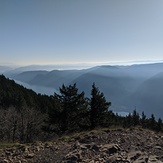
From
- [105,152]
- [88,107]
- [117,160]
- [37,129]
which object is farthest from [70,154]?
[37,129]

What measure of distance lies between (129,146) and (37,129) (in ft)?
104

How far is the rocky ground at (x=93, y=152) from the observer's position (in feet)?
23.7

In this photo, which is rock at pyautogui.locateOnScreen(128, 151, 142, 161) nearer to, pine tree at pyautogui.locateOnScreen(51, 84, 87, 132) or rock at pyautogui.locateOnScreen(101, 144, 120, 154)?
rock at pyautogui.locateOnScreen(101, 144, 120, 154)

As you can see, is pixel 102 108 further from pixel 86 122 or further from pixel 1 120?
pixel 1 120

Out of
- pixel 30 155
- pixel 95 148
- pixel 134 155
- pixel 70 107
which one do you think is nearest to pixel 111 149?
pixel 95 148

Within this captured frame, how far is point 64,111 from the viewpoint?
1029 inches

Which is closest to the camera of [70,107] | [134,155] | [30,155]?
[134,155]

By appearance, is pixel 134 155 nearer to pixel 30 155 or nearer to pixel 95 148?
pixel 95 148

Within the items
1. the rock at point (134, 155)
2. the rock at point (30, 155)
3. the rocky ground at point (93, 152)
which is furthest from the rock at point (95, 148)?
the rock at point (30, 155)

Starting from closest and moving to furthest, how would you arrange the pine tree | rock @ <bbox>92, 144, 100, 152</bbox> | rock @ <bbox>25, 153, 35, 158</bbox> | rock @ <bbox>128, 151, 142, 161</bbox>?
rock @ <bbox>128, 151, 142, 161</bbox>
rock @ <bbox>25, 153, 35, 158</bbox>
rock @ <bbox>92, 144, 100, 152</bbox>
the pine tree

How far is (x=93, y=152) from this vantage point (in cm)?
800

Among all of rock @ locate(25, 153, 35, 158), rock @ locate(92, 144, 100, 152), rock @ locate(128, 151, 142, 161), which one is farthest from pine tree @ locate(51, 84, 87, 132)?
rock @ locate(128, 151, 142, 161)

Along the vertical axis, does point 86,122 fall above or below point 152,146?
below

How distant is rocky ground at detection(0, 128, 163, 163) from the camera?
7215 mm
